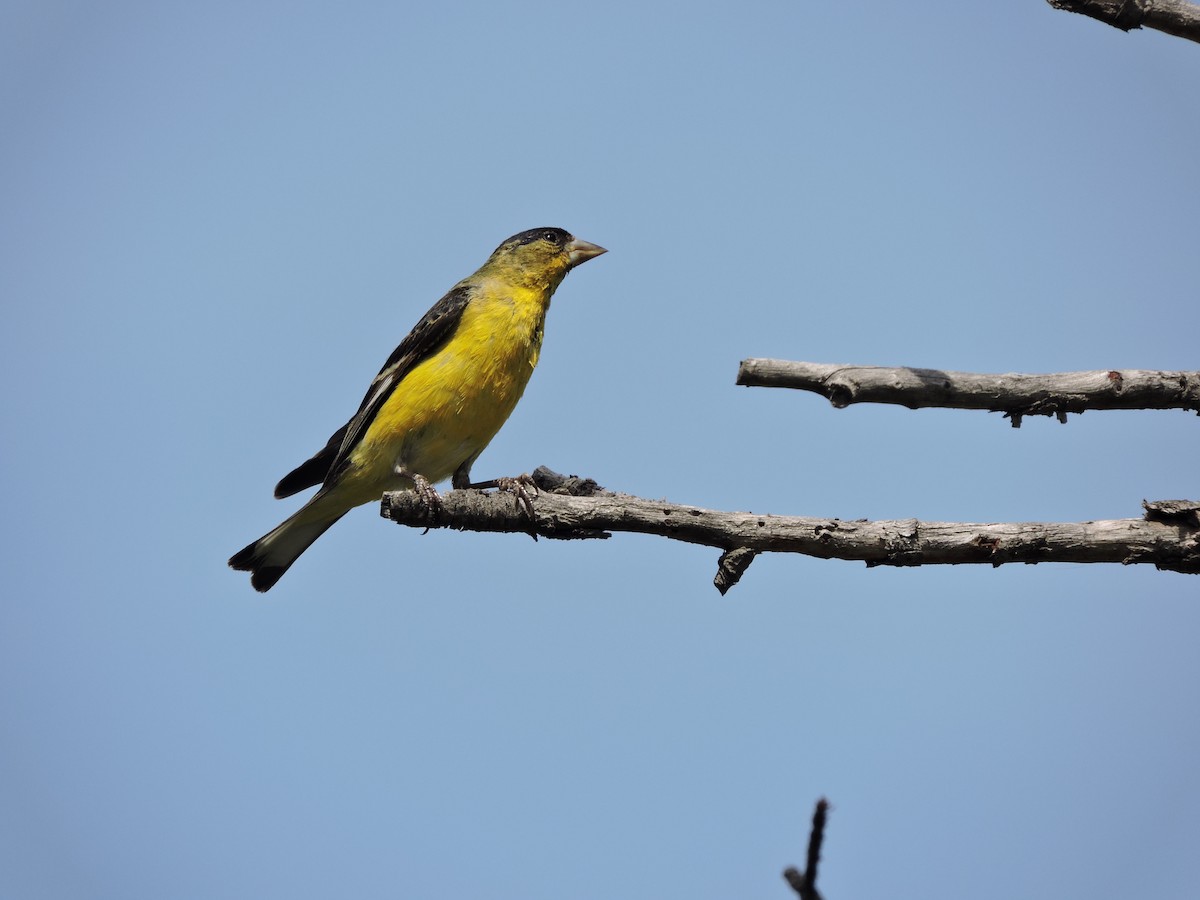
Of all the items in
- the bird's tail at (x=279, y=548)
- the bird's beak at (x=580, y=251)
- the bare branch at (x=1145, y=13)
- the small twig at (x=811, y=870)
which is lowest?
the small twig at (x=811, y=870)

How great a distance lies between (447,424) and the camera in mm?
7801

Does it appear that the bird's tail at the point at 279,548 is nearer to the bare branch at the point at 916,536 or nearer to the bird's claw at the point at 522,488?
the bird's claw at the point at 522,488

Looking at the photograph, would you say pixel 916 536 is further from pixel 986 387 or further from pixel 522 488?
pixel 522 488

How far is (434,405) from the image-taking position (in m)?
7.75

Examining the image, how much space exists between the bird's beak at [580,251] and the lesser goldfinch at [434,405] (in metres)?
0.07

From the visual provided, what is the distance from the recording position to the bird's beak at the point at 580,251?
30.5 ft

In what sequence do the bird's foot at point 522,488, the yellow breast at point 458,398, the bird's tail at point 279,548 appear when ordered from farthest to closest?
the bird's tail at point 279,548, the yellow breast at point 458,398, the bird's foot at point 522,488

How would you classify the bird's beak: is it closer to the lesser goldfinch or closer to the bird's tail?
the lesser goldfinch

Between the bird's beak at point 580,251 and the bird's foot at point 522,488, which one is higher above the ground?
the bird's beak at point 580,251

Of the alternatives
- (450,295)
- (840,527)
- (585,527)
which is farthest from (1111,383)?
(450,295)

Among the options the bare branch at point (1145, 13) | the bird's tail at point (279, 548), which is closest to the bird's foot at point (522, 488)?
the bird's tail at point (279, 548)

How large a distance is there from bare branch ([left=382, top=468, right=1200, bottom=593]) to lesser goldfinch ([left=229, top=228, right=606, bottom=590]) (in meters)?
2.64

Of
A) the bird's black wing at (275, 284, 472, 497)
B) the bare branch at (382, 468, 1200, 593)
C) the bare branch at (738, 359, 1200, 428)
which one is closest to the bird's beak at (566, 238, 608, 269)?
the bird's black wing at (275, 284, 472, 497)

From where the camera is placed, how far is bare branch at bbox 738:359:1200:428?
4.15 meters
